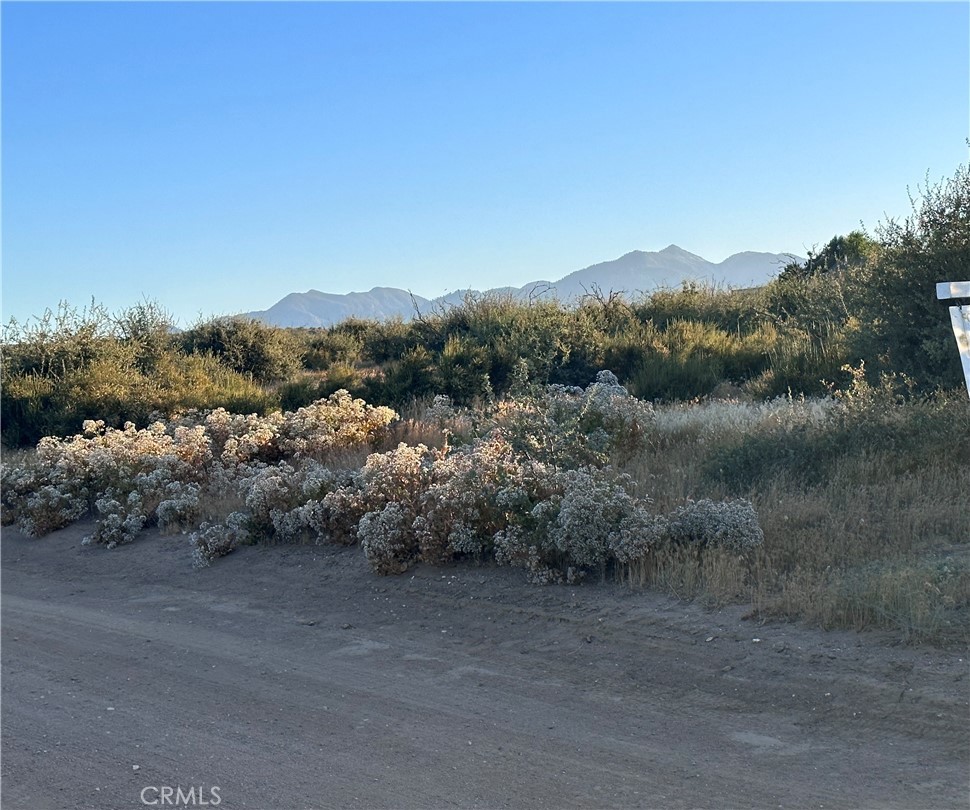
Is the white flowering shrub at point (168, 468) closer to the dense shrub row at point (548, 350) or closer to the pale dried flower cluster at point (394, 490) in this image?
the pale dried flower cluster at point (394, 490)

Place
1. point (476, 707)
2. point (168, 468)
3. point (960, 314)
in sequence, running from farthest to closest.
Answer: point (168, 468)
point (476, 707)
point (960, 314)

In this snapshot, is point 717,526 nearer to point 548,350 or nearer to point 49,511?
point 49,511

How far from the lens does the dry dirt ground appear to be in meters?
5.10

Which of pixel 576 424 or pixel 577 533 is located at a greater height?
pixel 576 424

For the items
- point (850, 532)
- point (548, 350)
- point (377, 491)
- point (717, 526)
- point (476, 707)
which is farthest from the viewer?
point (548, 350)

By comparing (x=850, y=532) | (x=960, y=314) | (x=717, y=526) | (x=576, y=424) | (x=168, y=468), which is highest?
(x=960, y=314)

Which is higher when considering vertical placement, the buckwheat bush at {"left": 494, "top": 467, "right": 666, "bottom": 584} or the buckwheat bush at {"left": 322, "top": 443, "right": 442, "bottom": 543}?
the buckwheat bush at {"left": 322, "top": 443, "right": 442, "bottom": 543}

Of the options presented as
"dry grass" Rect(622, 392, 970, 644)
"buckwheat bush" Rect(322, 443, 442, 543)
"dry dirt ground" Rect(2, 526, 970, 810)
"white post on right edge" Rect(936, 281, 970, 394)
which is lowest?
"dry dirt ground" Rect(2, 526, 970, 810)

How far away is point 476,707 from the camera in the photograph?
6.29 meters

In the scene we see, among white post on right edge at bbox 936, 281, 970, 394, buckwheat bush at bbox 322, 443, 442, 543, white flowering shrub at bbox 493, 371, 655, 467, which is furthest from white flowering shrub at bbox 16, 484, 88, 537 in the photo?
white post on right edge at bbox 936, 281, 970, 394

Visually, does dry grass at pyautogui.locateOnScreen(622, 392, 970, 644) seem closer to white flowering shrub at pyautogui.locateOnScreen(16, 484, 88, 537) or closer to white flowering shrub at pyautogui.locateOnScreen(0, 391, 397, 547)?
white flowering shrub at pyautogui.locateOnScreen(0, 391, 397, 547)

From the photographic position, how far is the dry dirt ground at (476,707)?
5.10 metres

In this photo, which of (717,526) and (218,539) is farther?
(218,539)

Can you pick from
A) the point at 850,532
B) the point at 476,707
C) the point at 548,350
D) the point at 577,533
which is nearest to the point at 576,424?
the point at 577,533
